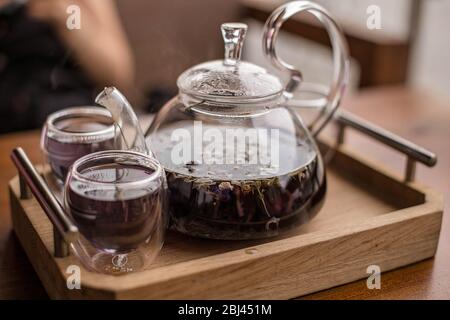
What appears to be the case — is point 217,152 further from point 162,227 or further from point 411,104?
point 411,104

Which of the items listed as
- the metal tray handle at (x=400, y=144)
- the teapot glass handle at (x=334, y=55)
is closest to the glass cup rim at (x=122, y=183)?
the teapot glass handle at (x=334, y=55)

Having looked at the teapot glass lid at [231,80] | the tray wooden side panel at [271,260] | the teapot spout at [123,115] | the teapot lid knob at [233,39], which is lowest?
the tray wooden side panel at [271,260]

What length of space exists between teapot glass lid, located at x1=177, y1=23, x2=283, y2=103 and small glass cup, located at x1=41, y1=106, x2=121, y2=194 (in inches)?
5.6

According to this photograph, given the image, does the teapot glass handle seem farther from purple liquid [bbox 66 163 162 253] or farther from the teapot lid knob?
purple liquid [bbox 66 163 162 253]

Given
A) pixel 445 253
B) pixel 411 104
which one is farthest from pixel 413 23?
pixel 445 253

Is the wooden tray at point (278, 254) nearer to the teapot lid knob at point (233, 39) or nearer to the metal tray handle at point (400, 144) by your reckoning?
the metal tray handle at point (400, 144)

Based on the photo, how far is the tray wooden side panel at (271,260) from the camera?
0.62 m

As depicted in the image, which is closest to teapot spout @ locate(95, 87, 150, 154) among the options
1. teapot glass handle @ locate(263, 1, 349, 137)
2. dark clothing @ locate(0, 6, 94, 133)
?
teapot glass handle @ locate(263, 1, 349, 137)

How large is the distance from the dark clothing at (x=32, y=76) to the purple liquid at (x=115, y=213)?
3.58 feet

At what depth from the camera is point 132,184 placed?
63cm

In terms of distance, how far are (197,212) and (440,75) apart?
2.03 m

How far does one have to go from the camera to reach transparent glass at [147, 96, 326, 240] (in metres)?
0.72

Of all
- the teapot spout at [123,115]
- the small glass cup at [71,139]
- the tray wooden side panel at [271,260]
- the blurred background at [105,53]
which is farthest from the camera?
the blurred background at [105,53]

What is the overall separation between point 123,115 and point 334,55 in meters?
0.32
